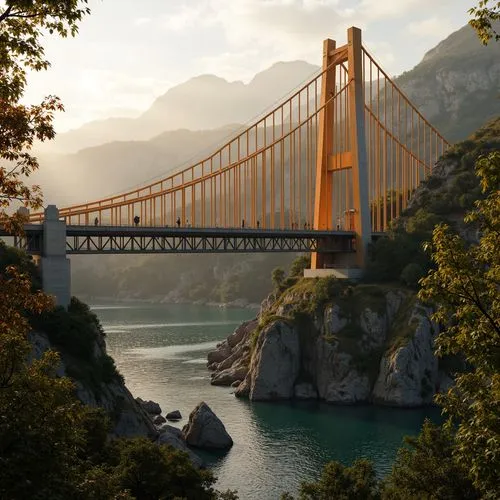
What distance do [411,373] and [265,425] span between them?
1510 cm

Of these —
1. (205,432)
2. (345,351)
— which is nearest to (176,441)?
(205,432)

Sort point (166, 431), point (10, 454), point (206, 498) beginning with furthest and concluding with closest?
point (166, 431), point (206, 498), point (10, 454)

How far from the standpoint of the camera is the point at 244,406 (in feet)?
189

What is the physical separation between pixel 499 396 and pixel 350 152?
62.5 meters

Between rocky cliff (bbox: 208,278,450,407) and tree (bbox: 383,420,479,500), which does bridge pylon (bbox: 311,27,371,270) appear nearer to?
rocky cliff (bbox: 208,278,450,407)

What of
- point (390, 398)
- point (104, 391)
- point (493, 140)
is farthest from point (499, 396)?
point (493, 140)

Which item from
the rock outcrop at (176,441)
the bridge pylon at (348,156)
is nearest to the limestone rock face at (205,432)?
the rock outcrop at (176,441)

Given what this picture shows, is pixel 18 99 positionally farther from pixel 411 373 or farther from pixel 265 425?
pixel 411 373

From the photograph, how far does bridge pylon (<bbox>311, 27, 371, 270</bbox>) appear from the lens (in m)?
72.4

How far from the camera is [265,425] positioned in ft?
168

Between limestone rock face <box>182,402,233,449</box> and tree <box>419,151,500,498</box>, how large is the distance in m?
33.6

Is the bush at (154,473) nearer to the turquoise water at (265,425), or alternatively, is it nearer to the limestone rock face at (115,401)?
the turquoise water at (265,425)

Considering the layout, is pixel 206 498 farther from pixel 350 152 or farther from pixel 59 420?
pixel 350 152

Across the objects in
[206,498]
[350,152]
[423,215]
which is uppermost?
[350,152]
